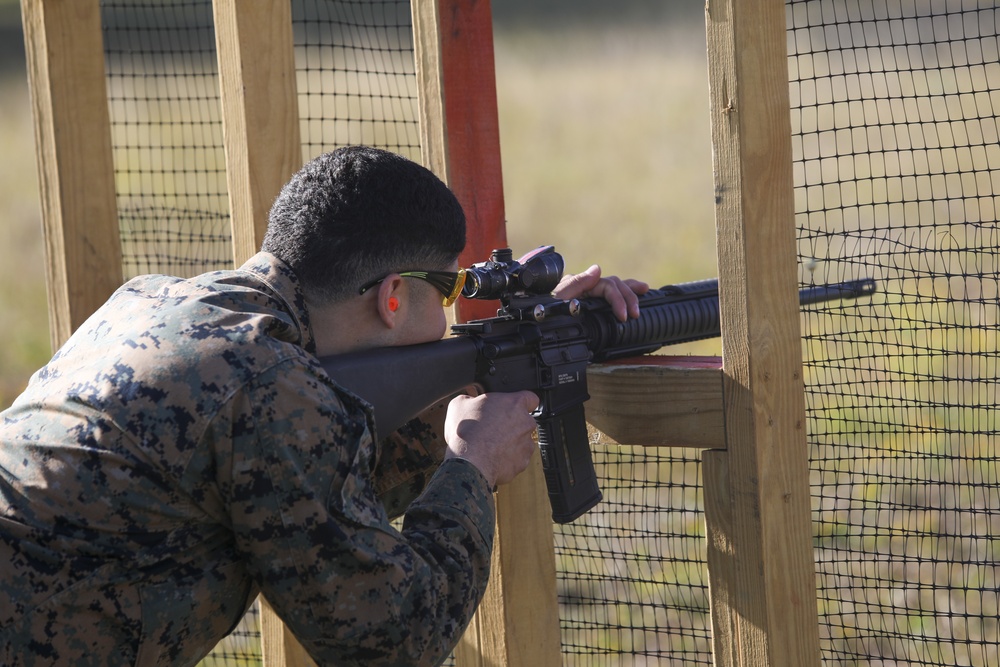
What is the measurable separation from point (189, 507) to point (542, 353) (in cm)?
109

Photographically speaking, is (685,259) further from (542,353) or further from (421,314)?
(421,314)

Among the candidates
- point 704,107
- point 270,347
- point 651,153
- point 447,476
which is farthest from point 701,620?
point 704,107

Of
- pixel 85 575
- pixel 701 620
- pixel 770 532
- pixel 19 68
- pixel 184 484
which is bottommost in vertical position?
pixel 701 620

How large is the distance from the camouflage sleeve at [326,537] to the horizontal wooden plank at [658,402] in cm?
83

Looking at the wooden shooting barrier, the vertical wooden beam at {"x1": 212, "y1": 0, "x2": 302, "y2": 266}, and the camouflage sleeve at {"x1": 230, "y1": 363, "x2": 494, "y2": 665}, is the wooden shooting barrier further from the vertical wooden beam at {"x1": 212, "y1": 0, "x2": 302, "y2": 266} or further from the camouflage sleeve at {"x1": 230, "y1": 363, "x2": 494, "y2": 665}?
the camouflage sleeve at {"x1": 230, "y1": 363, "x2": 494, "y2": 665}

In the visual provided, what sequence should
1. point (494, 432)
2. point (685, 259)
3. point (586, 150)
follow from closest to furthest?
1. point (494, 432)
2. point (685, 259)
3. point (586, 150)

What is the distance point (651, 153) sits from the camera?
15.9 m

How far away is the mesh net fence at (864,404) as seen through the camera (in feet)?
10.9

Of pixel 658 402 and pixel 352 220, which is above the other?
pixel 352 220

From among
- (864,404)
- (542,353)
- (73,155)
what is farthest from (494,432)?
(864,404)

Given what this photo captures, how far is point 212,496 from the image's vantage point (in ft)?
7.10

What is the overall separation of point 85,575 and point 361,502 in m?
0.57

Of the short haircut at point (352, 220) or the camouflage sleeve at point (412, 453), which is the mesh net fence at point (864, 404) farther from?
the short haircut at point (352, 220)

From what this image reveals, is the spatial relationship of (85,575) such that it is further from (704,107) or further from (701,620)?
(704,107)
